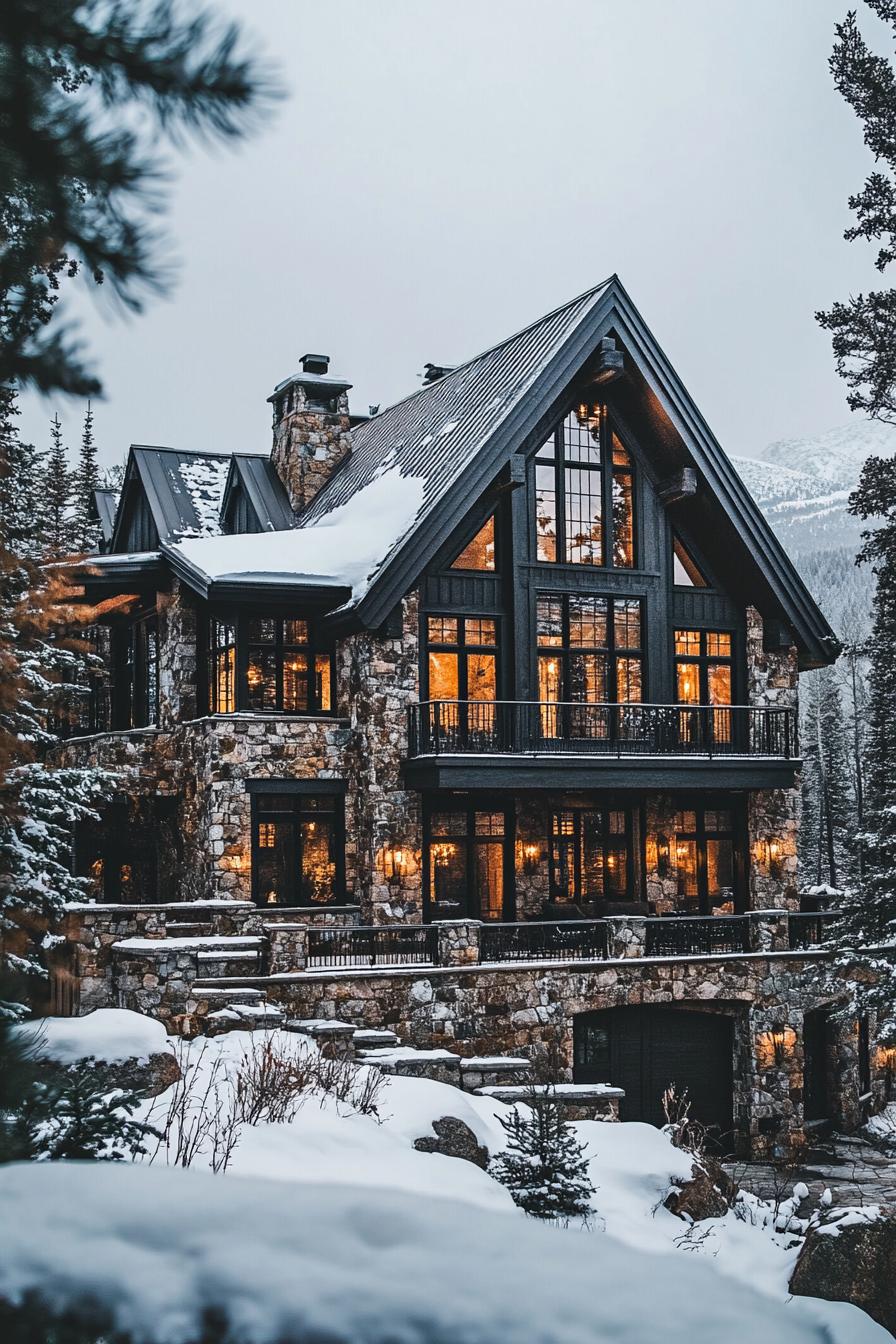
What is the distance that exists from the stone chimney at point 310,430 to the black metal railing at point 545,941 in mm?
12628

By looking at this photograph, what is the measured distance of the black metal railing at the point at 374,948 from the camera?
21031mm

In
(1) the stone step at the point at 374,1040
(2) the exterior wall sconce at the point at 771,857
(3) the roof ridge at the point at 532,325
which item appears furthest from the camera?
(2) the exterior wall sconce at the point at 771,857

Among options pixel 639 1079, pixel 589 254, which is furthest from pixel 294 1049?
pixel 589 254

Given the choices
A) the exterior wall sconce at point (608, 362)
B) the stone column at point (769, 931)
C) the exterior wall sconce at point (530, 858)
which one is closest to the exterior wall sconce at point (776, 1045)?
the stone column at point (769, 931)

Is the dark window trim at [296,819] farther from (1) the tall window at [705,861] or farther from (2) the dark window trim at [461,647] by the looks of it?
(1) the tall window at [705,861]

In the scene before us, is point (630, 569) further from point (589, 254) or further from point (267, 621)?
point (589, 254)

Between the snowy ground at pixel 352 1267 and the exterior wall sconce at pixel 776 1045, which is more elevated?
the snowy ground at pixel 352 1267

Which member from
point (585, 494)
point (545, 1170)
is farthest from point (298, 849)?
point (545, 1170)

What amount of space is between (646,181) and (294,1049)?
12.8 metres

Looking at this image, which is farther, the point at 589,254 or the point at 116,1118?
the point at 589,254

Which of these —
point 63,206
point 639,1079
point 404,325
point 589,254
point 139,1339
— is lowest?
point 639,1079

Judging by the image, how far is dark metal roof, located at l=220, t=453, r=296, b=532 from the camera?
29.7 m

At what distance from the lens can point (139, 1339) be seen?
6.81 feet

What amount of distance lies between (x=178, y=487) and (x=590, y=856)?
12.9 m
